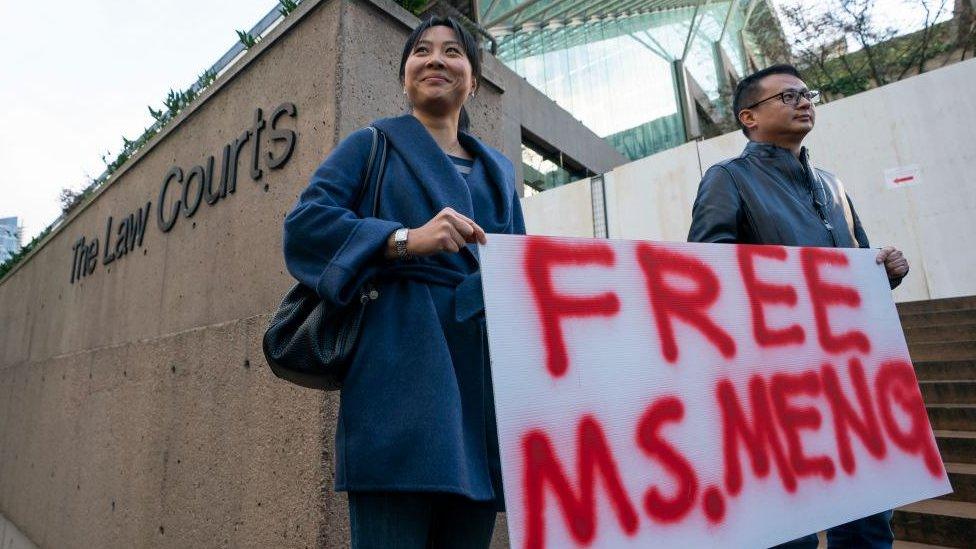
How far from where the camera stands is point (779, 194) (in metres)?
1.94

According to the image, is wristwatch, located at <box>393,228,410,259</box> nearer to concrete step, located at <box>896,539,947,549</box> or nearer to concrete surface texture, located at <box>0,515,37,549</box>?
concrete step, located at <box>896,539,947,549</box>

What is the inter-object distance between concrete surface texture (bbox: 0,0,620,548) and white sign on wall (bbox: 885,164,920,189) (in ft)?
26.5

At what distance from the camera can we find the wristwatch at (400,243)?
111 centimetres

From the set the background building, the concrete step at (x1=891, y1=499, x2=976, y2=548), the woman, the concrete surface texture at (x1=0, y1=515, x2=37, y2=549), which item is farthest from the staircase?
the background building

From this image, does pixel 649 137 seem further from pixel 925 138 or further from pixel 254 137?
pixel 254 137

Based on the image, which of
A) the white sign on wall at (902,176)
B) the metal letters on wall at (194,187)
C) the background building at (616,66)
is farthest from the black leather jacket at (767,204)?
the background building at (616,66)

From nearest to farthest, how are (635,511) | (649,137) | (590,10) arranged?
(635,511) → (649,137) → (590,10)

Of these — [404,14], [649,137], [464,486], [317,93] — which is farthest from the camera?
[649,137]

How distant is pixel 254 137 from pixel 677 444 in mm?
2504

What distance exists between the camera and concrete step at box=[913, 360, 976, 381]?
4422 millimetres

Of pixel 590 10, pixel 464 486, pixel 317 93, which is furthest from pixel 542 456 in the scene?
pixel 590 10

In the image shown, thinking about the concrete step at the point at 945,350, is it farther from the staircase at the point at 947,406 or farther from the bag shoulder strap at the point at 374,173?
the bag shoulder strap at the point at 374,173

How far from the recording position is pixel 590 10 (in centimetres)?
2159

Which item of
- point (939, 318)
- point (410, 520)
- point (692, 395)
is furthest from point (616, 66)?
point (410, 520)
